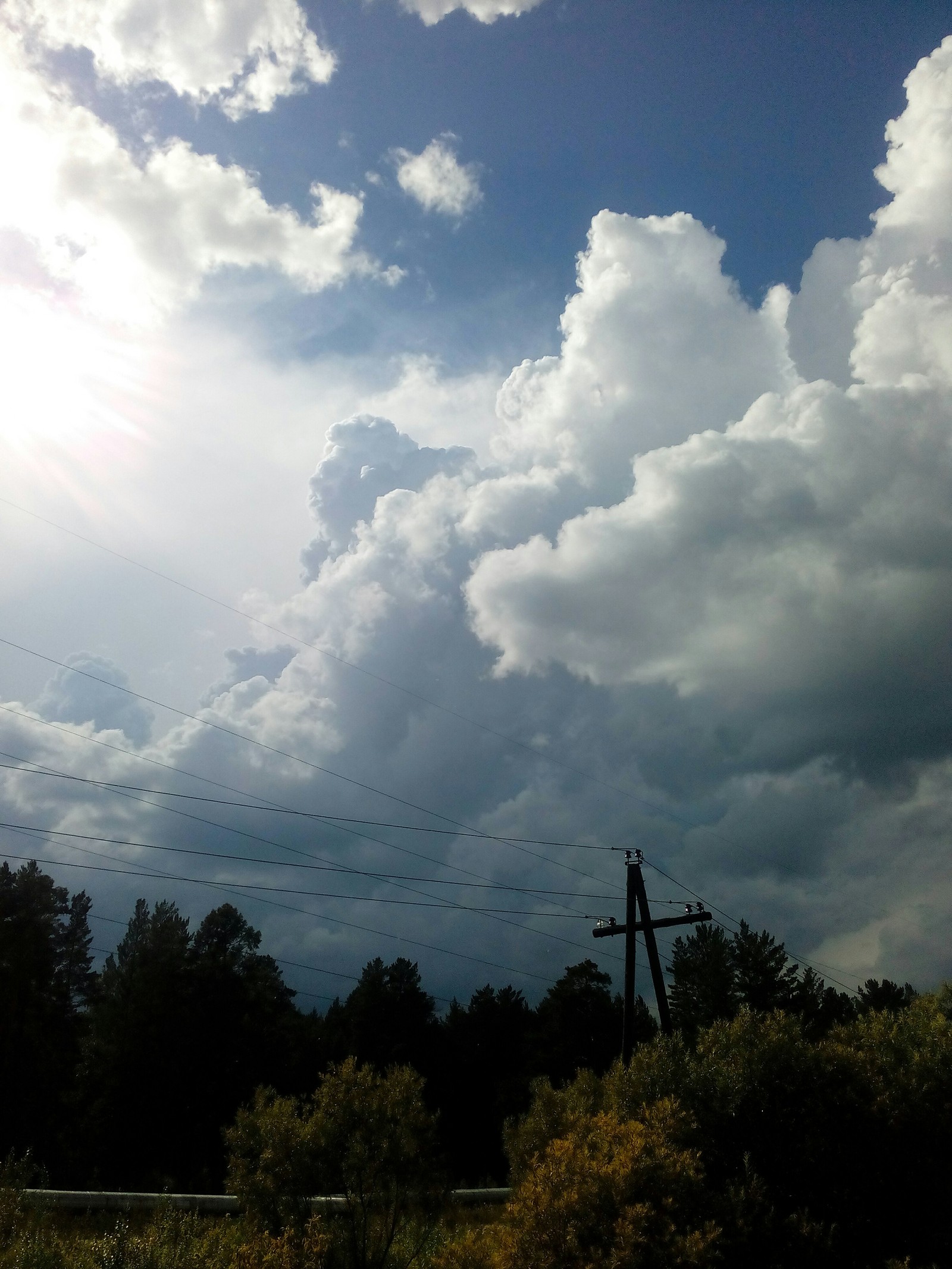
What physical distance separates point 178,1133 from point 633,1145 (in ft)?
161

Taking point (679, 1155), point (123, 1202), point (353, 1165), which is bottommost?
point (123, 1202)

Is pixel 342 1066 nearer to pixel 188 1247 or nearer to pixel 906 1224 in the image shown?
pixel 188 1247

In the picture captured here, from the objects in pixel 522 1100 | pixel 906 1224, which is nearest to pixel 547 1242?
pixel 906 1224

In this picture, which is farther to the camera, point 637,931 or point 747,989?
point 747,989

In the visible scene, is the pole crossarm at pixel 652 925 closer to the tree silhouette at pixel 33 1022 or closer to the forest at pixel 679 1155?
the forest at pixel 679 1155

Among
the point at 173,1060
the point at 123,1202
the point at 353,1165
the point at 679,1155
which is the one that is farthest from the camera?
the point at 173,1060

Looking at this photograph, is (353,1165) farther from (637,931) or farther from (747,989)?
(747,989)

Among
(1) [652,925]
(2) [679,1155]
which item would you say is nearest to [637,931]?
(1) [652,925]

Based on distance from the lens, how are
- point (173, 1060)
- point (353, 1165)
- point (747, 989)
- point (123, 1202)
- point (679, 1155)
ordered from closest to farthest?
point (679, 1155)
point (353, 1165)
point (123, 1202)
point (173, 1060)
point (747, 989)

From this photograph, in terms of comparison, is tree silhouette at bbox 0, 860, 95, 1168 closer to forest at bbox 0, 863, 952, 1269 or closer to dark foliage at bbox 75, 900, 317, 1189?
dark foliage at bbox 75, 900, 317, 1189

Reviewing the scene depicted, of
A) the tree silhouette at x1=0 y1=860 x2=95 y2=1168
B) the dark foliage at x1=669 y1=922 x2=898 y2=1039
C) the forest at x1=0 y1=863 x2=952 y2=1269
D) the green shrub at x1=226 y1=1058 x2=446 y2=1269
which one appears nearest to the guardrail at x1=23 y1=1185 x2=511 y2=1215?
the forest at x1=0 y1=863 x2=952 y2=1269

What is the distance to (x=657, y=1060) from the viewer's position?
1927 centimetres

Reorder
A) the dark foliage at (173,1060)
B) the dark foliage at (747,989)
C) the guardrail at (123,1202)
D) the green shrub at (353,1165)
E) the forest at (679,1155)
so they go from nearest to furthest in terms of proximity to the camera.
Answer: the forest at (679,1155), the green shrub at (353,1165), the guardrail at (123,1202), the dark foliage at (173,1060), the dark foliage at (747,989)

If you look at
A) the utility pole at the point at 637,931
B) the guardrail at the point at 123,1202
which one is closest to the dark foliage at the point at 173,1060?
the guardrail at the point at 123,1202
